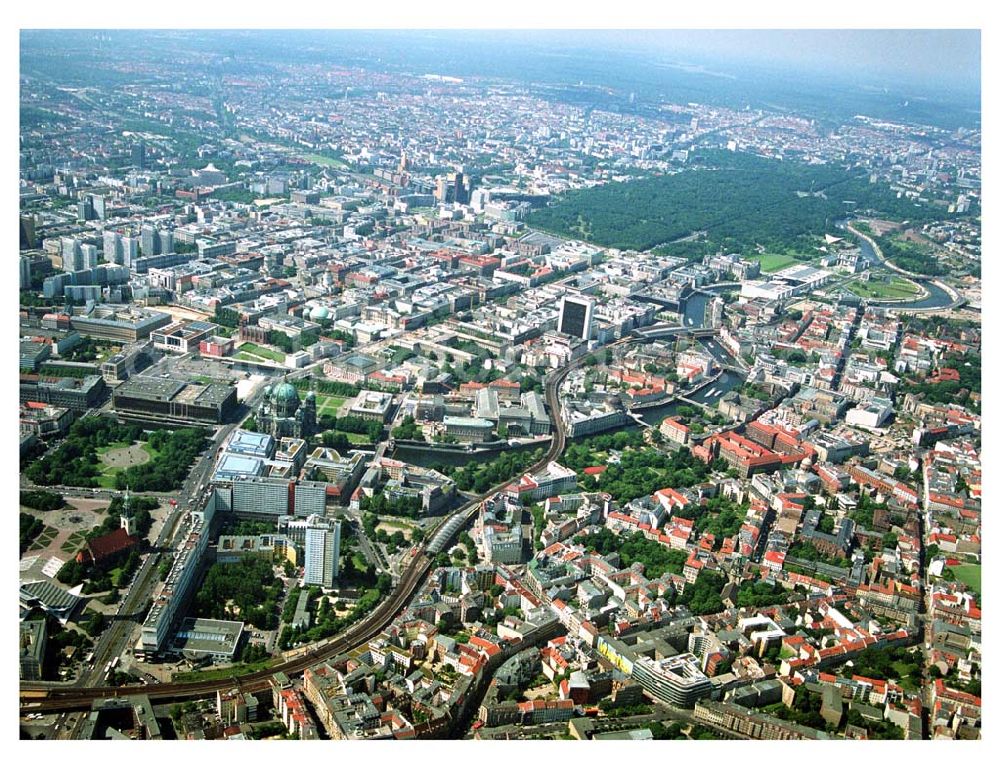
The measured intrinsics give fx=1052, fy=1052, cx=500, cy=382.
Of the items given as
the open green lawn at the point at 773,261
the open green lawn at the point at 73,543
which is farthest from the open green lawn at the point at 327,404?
the open green lawn at the point at 773,261

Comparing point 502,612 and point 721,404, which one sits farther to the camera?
point 721,404

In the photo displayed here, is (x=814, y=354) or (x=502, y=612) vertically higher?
(x=814, y=354)

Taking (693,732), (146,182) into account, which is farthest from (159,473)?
(146,182)

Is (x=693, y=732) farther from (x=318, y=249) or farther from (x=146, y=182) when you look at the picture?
(x=146, y=182)

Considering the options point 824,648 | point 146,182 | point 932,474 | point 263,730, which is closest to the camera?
point 263,730

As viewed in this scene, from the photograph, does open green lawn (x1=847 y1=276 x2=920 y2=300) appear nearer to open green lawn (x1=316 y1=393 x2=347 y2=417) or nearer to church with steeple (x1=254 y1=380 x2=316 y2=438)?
open green lawn (x1=316 y1=393 x2=347 y2=417)

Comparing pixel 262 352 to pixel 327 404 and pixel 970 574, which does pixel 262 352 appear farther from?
pixel 970 574
